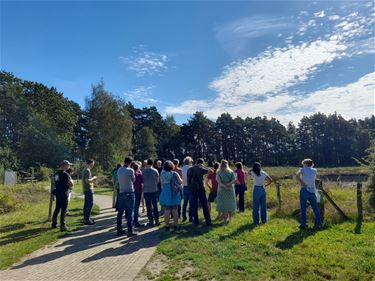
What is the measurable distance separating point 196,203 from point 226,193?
3.13 ft

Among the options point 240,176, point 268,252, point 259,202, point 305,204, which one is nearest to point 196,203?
point 259,202

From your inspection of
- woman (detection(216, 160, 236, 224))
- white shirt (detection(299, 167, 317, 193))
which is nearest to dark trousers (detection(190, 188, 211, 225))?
woman (detection(216, 160, 236, 224))

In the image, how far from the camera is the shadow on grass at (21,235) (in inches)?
397

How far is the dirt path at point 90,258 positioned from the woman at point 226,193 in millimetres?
2119

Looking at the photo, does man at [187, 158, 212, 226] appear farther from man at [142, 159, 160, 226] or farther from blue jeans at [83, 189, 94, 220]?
blue jeans at [83, 189, 94, 220]

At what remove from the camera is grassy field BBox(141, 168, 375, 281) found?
6.58 metres

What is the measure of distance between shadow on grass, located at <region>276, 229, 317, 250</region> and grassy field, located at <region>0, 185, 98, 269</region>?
5.72 m

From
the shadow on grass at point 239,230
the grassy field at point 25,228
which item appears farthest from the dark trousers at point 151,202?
the shadow on grass at point 239,230

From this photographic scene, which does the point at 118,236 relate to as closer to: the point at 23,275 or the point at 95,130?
the point at 23,275

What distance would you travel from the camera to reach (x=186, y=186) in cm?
1222

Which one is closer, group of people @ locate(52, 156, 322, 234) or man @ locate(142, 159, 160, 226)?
group of people @ locate(52, 156, 322, 234)

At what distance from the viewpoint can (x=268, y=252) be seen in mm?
7777

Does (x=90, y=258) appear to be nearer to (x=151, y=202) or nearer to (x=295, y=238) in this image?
(x=151, y=202)

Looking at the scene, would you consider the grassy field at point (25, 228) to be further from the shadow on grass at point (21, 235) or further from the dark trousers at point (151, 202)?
the dark trousers at point (151, 202)
